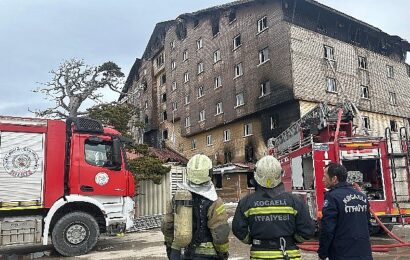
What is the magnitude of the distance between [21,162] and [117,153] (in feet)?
7.20

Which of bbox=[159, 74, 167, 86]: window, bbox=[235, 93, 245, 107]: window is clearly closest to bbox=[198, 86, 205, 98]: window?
bbox=[235, 93, 245, 107]: window

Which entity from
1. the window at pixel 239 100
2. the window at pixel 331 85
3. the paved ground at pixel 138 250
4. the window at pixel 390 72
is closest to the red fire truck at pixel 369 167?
the paved ground at pixel 138 250

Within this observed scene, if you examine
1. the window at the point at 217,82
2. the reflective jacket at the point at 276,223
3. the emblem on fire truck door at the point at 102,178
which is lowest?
the reflective jacket at the point at 276,223

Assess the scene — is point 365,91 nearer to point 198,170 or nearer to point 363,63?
point 363,63

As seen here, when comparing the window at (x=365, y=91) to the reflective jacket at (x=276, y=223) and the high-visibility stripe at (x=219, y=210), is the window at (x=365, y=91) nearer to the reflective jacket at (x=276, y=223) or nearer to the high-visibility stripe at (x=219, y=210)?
the reflective jacket at (x=276, y=223)

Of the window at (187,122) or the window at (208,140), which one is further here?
the window at (187,122)

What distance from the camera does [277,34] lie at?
26.0 m

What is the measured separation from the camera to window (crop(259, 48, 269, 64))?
27.0 meters

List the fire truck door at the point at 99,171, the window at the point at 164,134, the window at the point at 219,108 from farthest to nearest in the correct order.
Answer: the window at the point at 164,134
the window at the point at 219,108
the fire truck door at the point at 99,171

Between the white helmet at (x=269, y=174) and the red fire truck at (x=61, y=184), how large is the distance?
644 centimetres

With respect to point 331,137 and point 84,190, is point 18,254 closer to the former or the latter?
point 84,190

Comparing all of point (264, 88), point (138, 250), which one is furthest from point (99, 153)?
point (264, 88)

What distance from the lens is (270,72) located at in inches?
1043

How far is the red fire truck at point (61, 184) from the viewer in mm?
8711
